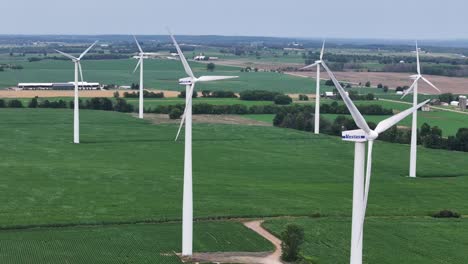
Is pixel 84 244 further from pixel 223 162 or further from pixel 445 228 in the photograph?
pixel 223 162

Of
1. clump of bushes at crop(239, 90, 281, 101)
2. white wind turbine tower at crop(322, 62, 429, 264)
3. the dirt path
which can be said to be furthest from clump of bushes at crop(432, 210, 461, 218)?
clump of bushes at crop(239, 90, 281, 101)

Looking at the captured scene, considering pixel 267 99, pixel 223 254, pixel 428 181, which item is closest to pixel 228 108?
pixel 267 99

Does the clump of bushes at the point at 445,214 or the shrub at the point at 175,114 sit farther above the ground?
the shrub at the point at 175,114

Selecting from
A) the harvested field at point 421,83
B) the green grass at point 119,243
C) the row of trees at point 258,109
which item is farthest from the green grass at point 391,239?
the harvested field at point 421,83

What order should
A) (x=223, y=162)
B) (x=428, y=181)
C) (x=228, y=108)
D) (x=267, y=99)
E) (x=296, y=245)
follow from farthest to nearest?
1. (x=267, y=99)
2. (x=228, y=108)
3. (x=223, y=162)
4. (x=428, y=181)
5. (x=296, y=245)

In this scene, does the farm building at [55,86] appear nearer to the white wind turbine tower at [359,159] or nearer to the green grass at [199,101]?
the green grass at [199,101]

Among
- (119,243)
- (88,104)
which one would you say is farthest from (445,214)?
(88,104)
